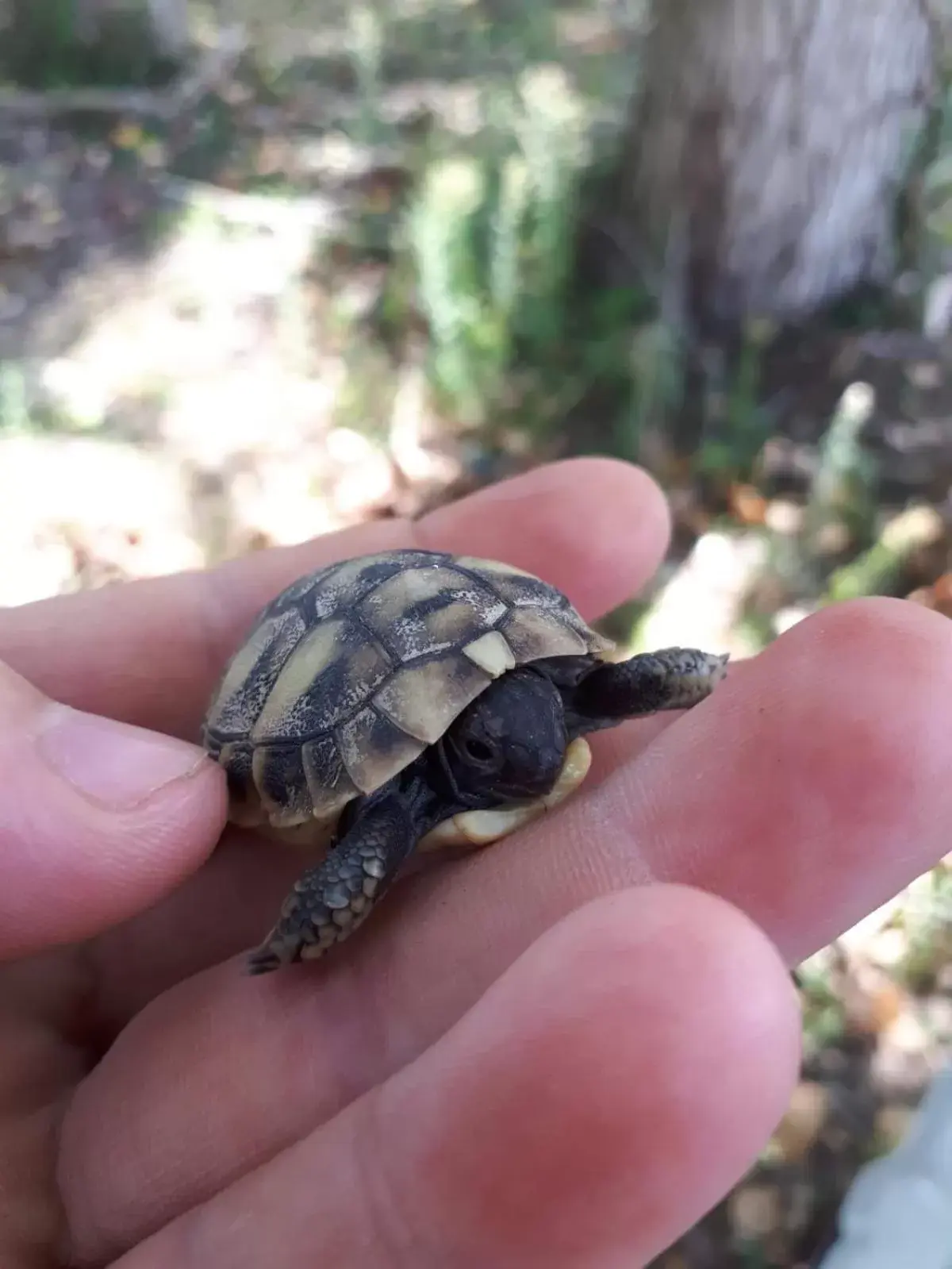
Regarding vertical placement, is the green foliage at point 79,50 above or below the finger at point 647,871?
above

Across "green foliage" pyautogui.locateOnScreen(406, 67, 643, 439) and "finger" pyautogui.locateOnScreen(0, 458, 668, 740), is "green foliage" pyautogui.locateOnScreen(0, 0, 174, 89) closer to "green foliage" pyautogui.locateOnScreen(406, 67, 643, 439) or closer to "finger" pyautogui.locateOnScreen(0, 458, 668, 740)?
"green foliage" pyautogui.locateOnScreen(406, 67, 643, 439)

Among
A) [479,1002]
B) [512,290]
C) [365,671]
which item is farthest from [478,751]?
[512,290]

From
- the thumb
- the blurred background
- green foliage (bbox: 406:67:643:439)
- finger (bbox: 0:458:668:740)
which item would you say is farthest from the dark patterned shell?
green foliage (bbox: 406:67:643:439)

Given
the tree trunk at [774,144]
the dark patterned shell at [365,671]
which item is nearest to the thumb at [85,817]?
the dark patterned shell at [365,671]

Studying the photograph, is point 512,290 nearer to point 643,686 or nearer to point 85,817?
point 643,686

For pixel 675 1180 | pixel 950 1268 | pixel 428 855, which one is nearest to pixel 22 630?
pixel 428 855

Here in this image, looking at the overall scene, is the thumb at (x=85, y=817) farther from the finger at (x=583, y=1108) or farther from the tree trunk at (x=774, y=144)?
the tree trunk at (x=774, y=144)
